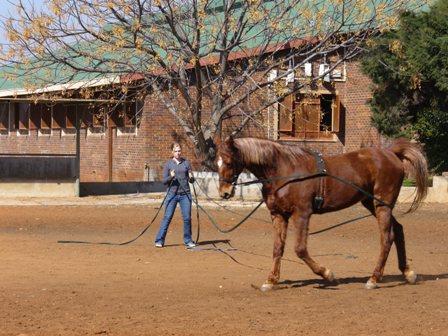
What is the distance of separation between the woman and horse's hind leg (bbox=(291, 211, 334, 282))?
177 inches

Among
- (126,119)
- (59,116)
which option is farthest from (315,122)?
(59,116)

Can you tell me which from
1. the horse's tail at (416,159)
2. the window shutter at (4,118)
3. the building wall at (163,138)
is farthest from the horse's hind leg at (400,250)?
the window shutter at (4,118)

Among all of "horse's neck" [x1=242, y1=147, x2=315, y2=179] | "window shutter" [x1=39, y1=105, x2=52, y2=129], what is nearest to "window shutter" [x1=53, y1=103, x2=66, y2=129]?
"window shutter" [x1=39, y1=105, x2=52, y2=129]

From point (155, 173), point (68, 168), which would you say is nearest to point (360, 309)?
point (68, 168)

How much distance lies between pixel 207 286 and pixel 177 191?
456 cm

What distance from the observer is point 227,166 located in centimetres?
1097

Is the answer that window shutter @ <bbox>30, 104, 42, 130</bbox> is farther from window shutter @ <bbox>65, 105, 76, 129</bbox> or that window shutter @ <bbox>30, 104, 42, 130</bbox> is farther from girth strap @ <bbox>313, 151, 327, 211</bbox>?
girth strap @ <bbox>313, 151, 327, 211</bbox>

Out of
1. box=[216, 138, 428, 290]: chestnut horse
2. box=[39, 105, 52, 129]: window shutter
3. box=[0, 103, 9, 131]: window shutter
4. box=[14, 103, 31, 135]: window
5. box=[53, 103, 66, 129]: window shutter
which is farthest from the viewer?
box=[0, 103, 9, 131]: window shutter

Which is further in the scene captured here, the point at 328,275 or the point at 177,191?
the point at 177,191

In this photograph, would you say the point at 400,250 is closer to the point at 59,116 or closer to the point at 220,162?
the point at 220,162

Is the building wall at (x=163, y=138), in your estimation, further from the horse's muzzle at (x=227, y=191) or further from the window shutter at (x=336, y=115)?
the horse's muzzle at (x=227, y=191)

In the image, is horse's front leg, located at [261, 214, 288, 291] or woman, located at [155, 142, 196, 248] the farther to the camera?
woman, located at [155, 142, 196, 248]

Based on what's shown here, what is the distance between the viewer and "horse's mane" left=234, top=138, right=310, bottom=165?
36.5 feet

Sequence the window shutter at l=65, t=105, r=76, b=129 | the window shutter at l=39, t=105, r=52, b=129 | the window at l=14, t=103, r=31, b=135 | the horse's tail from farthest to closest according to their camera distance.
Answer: the window at l=14, t=103, r=31, b=135, the window shutter at l=39, t=105, r=52, b=129, the window shutter at l=65, t=105, r=76, b=129, the horse's tail
